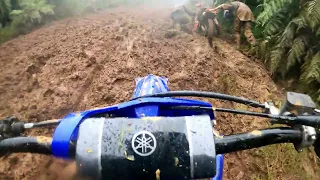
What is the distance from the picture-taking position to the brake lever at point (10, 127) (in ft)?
5.97

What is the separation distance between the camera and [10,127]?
74.1 inches

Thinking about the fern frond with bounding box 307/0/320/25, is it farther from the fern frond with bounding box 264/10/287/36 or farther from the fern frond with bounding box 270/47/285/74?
the fern frond with bounding box 264/10/287/36

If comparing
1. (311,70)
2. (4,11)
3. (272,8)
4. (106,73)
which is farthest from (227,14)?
(4,11)

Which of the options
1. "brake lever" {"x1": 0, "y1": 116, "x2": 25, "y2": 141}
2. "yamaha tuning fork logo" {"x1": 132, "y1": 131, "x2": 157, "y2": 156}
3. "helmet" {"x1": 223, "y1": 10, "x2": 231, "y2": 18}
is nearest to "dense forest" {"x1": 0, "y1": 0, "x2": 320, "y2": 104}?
"helmet" {"x1": 223, "y1": 10, "x2": 231, "y2": 18}

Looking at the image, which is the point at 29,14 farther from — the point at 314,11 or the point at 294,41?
the point at 314,11

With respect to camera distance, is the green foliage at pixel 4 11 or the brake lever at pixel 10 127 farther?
the green foliage at pixel 4 11

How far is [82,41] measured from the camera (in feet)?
24.8

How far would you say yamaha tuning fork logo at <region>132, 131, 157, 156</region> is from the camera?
1435 millimetres

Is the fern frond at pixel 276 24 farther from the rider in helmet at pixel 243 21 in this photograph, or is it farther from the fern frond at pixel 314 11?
the fern frond at pixel 314 11

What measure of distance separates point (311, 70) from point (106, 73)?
3.54 metres

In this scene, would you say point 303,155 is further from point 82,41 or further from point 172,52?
point 82,41

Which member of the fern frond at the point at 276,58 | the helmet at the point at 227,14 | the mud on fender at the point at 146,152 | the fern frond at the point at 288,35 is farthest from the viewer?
the helmet at the point at 227,14

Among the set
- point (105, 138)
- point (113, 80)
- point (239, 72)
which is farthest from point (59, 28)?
point (105, 138)

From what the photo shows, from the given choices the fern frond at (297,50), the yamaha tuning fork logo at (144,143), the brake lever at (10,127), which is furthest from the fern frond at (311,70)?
the brake lever at (10,127)
